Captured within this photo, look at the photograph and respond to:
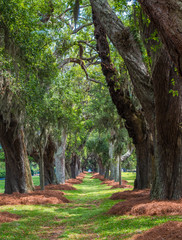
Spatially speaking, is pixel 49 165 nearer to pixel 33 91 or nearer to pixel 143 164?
pixel 143 164

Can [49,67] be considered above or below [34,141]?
above

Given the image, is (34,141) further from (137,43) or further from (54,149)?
(137,43)

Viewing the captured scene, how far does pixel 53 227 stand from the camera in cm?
779

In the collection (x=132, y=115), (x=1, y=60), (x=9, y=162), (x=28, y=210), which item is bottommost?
(x=28, y=210)

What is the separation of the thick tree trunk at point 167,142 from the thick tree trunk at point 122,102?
3263mm

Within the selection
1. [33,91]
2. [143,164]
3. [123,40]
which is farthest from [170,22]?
[143,164]

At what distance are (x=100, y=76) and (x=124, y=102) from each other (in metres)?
10.1

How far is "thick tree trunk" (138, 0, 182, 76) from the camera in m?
2.68

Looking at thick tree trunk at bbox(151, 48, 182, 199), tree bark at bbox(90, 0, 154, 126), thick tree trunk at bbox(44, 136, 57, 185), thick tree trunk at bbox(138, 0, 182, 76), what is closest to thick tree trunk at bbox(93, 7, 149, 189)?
tree bark at bbox(90, 0, 154, 126)

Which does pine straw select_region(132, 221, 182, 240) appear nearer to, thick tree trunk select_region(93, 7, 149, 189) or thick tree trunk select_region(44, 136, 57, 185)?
thick tree trunk select_region(93, 7, 149, 189)

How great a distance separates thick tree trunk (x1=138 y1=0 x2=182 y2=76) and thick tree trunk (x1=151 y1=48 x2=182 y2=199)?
4.41m

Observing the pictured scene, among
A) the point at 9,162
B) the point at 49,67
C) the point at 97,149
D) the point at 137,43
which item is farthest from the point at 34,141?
the point at 97,149

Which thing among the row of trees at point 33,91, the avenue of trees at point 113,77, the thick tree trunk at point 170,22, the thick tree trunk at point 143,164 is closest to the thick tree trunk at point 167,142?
the avenue of trees at point 113,77

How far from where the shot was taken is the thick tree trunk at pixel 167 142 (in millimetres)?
7445
